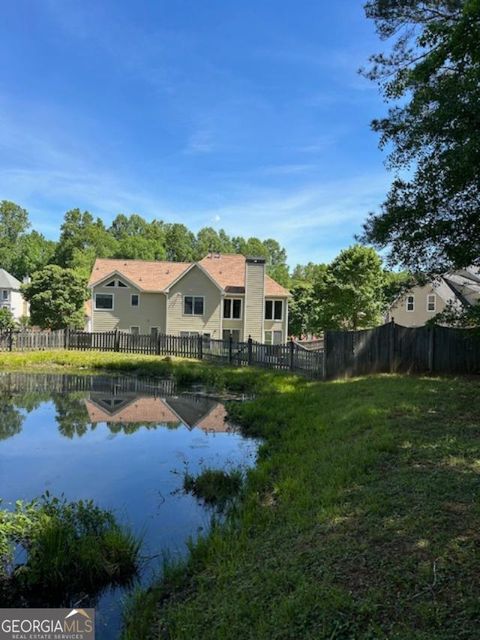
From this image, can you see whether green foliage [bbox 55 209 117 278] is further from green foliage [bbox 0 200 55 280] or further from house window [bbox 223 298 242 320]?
house window [bbox 223 298 242 320]

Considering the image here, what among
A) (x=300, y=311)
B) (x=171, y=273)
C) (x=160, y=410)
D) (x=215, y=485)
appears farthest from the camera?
(x=300, y=311)

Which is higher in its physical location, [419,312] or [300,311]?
[300,311]

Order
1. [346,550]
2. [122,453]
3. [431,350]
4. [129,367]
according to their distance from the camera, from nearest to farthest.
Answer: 1. [346,550]
2. [122,453]
3. [431,350]
4. [129,367]

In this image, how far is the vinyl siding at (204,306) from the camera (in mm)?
32500

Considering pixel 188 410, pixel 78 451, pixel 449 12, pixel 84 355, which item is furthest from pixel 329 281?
pixel 78 451

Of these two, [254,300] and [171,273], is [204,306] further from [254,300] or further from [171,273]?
[171,273]

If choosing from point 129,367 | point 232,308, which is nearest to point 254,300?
point 232,308

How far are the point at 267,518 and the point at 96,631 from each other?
6.66ft

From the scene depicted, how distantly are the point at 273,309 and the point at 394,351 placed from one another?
18906mm

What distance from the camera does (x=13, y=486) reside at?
276 inches

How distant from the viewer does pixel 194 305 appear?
32.6m

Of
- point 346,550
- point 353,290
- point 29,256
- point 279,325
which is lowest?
point 346,550

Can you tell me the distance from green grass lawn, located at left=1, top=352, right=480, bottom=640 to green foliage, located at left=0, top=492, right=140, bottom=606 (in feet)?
2.18

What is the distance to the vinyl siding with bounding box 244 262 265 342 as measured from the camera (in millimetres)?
32219
